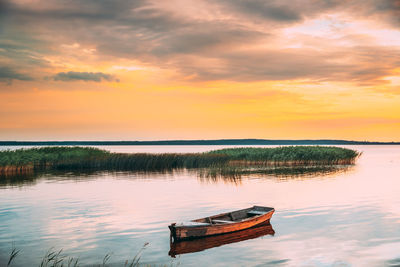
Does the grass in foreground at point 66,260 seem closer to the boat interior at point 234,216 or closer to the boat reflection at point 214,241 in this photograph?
the boat reflection at point 214,241

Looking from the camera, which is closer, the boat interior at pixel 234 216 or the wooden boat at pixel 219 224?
the wooden boat at pixel 219 224

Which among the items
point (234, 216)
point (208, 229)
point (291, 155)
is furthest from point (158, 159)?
point (208, 229)

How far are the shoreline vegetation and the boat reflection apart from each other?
2970cm

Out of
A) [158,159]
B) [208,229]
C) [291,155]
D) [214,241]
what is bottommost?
[214,241]

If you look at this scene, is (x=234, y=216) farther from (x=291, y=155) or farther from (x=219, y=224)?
(x=291, y=155)

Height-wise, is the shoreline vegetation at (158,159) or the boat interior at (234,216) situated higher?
the shoreline vegetation at (158,159)

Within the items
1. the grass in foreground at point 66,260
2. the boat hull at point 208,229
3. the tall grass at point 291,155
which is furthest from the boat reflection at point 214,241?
the tall grass at point 291,155

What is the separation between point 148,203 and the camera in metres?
23.4

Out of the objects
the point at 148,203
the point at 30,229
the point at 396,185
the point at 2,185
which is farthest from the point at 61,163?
the point at 396,185

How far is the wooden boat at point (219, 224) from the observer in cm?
1406

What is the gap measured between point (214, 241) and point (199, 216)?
5.26m

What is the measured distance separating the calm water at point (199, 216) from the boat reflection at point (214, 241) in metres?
0.32

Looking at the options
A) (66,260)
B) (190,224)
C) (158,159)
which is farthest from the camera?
(158,159)

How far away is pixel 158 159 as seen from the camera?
4791cm
